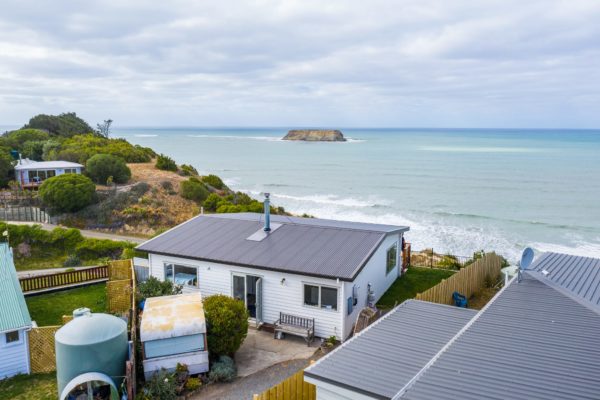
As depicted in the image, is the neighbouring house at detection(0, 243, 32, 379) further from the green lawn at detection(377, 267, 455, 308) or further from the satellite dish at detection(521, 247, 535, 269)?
the satellite dish at detection(521, 247, 535, 269)

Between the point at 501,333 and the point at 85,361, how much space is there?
9341mm

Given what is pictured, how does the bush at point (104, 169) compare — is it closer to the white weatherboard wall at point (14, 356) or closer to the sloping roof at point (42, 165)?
the sloping roof at point (42, 165)

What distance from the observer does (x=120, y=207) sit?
35.3m

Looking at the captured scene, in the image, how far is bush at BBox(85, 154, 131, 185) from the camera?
40875mm

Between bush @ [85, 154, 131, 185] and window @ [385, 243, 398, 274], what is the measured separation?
3036cm

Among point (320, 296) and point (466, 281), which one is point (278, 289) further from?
point (466, 281)

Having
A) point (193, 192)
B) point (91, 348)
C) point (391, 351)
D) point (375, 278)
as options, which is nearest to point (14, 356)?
point (91, 348)

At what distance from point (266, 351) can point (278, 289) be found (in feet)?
6.77

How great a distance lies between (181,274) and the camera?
17031mm

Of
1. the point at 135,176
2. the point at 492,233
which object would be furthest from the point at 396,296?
the point at 135,176

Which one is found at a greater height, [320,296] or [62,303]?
[320,296]

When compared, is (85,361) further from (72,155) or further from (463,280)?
(72,155)

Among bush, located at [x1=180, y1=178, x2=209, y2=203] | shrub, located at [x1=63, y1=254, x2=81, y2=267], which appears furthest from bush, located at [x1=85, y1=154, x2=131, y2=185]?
shrub, located at [x1=63, y1=254, x2=81, y2=267]

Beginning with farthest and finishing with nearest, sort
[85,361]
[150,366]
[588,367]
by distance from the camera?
1. [150,366]
2. [85,361]
3. [588,367]
